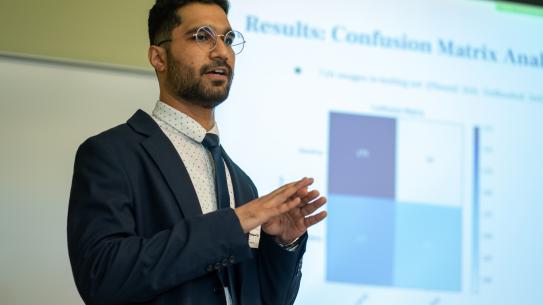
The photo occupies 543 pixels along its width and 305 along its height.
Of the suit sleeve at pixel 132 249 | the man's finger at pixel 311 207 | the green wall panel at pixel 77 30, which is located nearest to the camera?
the suit sleeve at pixel 132 249

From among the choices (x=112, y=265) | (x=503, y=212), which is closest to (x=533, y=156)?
(x=503, y=212)

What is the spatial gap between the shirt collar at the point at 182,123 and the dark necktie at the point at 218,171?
18 mm

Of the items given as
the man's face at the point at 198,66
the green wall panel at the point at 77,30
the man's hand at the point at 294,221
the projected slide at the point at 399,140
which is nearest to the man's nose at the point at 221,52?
the man's face at the point at 198,66

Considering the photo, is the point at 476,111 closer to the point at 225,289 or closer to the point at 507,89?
the point at 507,89

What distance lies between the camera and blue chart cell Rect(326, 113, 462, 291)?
277 cm

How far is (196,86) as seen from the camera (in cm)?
165

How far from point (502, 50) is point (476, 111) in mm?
316

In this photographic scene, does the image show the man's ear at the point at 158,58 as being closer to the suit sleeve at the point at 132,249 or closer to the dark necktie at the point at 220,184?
the dark necktie at the point at 220,184

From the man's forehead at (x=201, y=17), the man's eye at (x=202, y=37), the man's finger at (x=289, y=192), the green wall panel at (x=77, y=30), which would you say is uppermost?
the green wall panel at (x=77, y=30)

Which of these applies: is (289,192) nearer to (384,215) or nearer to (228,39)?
(228,39)

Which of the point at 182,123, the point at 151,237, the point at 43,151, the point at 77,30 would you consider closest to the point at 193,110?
the point at 182,123

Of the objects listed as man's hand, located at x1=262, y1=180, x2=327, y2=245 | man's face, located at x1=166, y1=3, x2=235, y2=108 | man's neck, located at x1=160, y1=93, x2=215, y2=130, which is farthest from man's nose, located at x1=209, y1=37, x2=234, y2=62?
man's hand, located at x1=262, y1=180, x2=327, y2=245

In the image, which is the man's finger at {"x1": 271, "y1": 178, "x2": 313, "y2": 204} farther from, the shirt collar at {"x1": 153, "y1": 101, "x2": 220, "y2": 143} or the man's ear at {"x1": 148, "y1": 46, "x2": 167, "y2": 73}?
the man's ear at {"x1": 148, "y1": 46, "x2": 167, "y2": 73}

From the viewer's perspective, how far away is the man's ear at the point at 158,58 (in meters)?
1.75
